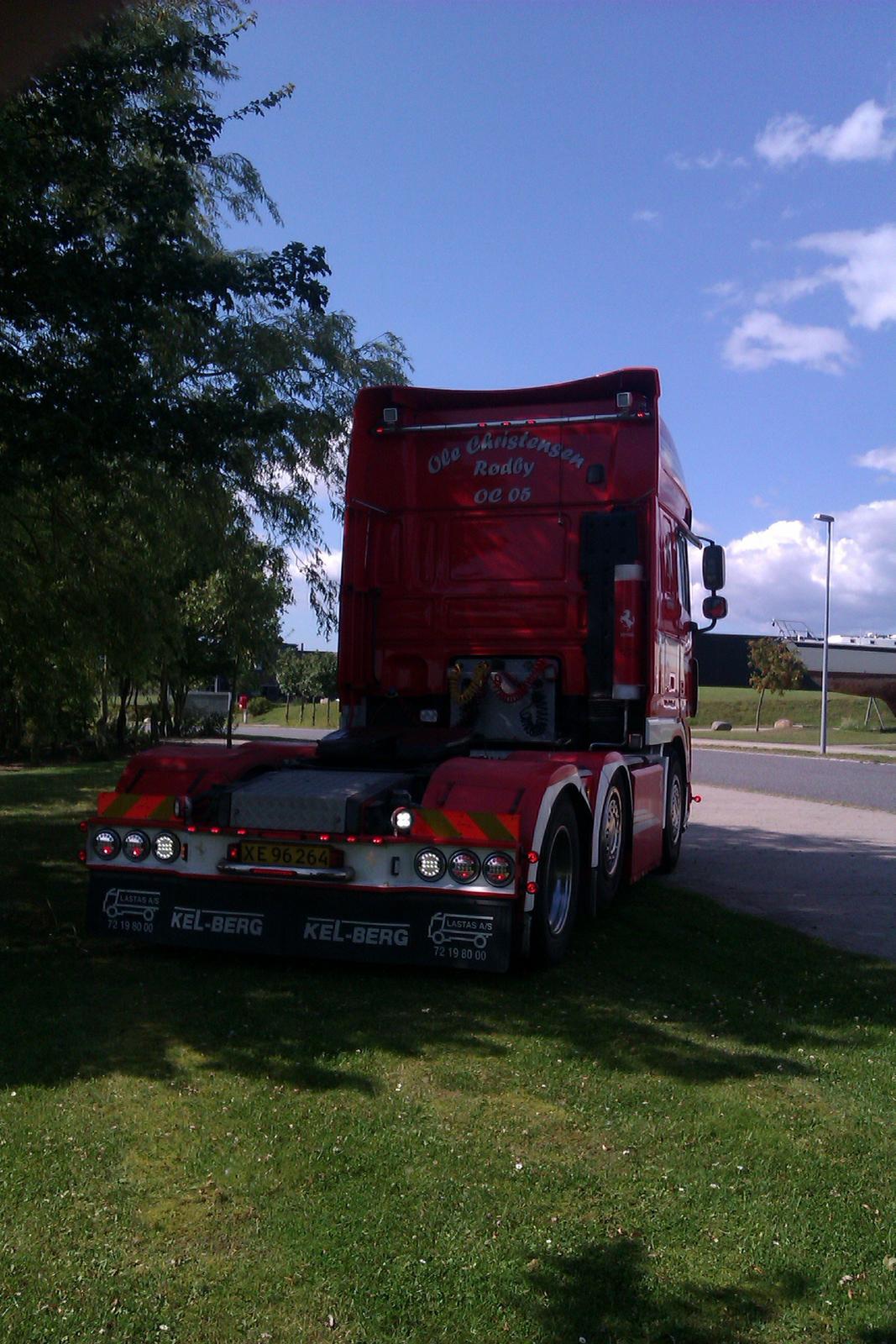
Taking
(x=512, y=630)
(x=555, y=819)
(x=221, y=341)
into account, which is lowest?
(x=555, y=819)

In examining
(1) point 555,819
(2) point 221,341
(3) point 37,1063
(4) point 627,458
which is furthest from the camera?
(2) point 221,341

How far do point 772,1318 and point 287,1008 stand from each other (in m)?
3.27

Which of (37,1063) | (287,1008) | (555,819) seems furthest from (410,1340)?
(555,819)

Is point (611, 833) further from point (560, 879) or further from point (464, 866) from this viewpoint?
point (464, 866)

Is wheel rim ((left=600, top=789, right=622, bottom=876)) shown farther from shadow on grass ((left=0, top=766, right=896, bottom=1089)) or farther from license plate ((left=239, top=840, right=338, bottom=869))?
license plate ((left=239, top=840, right=338, bottom=869))

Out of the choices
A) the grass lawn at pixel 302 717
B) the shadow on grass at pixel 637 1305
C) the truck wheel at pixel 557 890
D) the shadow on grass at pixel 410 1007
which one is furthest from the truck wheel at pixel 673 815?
the grass lawn at pixel 302 717

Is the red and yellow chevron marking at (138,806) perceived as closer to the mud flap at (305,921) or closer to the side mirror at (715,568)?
the mud flap at (305,921)

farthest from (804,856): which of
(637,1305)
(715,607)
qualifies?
(637,1305)

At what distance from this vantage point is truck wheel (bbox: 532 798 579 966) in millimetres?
6883

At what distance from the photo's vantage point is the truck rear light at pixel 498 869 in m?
6.48

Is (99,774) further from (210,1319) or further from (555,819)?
(210,1319)

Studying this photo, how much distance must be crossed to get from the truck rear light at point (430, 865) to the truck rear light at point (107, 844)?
5.86 ft

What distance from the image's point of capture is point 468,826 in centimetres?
658

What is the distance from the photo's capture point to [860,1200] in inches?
161
